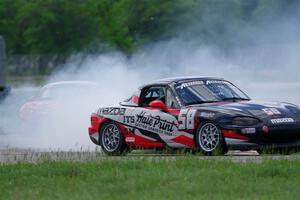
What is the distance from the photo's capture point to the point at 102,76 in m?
26.4

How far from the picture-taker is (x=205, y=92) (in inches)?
663

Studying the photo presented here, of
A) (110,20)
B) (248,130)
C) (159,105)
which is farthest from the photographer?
(110,20)

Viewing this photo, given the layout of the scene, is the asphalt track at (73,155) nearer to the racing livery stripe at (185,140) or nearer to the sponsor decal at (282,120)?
the racing livery stripe at (185,140)

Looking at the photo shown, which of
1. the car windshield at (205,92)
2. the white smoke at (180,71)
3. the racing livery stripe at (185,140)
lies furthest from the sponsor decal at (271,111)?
the white smoke at (180,71)

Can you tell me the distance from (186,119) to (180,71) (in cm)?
1169

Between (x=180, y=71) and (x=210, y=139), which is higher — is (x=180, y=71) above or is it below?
above

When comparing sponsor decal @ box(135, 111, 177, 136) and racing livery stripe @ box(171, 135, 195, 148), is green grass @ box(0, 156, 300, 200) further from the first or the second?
sponsor decal @ box(135, 111, 177, 136)

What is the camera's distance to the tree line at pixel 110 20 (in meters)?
25.9

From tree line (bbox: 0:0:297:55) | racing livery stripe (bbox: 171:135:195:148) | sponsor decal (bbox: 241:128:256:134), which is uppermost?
tree line (bbox: 0:0:297:55)

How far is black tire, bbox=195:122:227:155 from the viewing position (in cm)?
1560

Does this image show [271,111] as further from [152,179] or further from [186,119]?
[152,179]

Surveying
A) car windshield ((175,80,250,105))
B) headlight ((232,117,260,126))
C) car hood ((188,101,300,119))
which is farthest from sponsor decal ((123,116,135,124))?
headlight ((232,117,260,126))

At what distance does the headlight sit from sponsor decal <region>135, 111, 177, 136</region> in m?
1.19

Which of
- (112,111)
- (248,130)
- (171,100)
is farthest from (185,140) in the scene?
(112,111)
